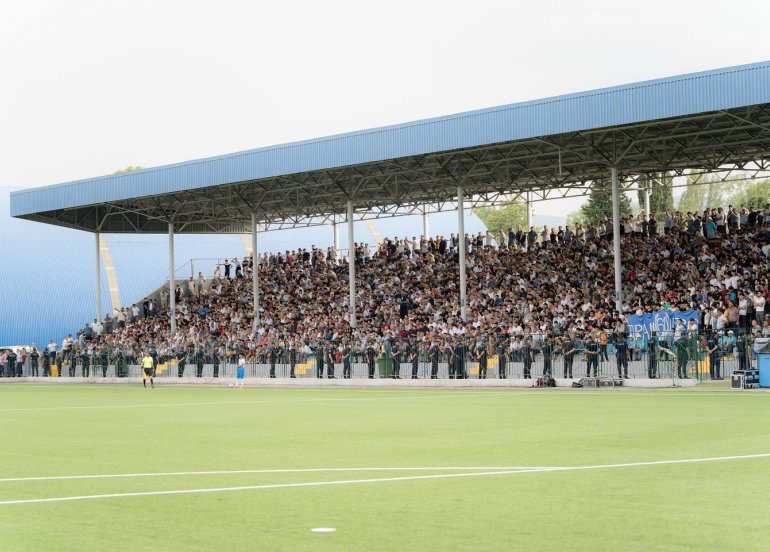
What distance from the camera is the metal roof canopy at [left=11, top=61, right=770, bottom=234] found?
37.0 meters

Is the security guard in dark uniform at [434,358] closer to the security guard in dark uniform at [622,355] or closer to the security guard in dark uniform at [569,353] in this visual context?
the security guard in dark uniform at [569,353]

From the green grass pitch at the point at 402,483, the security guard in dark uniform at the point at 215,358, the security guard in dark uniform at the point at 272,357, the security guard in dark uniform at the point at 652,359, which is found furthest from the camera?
the security guard in dark uniform at the point at 215,358

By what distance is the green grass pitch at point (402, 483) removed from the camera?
7.63 metres

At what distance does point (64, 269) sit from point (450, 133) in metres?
38.5

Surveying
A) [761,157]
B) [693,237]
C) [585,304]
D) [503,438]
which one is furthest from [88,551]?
[761,157]

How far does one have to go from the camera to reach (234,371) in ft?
151

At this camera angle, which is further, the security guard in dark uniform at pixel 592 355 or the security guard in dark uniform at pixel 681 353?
the security guard in dark uniform at pixel 592 355

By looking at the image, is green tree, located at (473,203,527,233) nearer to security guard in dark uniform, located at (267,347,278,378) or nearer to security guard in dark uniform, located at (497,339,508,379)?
security guard in dark uniform, located at (267,347,278,378)

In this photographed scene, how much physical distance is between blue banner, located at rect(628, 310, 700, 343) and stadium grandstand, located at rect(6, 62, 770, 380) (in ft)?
0.41

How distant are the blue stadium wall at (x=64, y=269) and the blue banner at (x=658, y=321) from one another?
40828mm

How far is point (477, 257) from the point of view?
51.8 m

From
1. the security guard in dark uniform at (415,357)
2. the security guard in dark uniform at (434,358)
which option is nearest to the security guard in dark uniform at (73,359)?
the security guard in dark uniform at (415,357)

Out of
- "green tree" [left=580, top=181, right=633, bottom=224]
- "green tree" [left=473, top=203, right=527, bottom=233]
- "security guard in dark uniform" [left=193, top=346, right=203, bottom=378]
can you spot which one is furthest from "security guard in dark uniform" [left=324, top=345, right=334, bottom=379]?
"green tree" [left=473, top=203, right=527, bottom=233]

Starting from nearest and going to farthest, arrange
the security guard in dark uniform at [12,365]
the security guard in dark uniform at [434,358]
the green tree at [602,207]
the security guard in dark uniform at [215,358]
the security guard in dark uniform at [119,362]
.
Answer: the security guard in dark uniform at [434,358] < the security guard in dark uniform at [215,358] < the security guard in dark uniform at [119,362] < the security guard in dark uniform at [12,365] < the green tree at [602,207]
